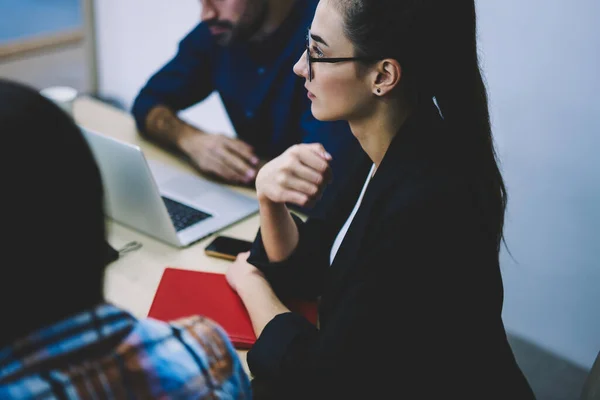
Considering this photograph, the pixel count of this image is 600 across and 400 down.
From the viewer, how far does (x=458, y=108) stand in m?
1.07

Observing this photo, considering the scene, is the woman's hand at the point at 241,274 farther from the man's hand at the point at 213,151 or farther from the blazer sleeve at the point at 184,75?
the blazer sleeve at the point at 184,75

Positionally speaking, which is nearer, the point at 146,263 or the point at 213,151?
the point at 146,263

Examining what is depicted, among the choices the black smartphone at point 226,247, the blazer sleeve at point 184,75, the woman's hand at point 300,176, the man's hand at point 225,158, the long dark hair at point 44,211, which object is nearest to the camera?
the long dark hair at point 44,211

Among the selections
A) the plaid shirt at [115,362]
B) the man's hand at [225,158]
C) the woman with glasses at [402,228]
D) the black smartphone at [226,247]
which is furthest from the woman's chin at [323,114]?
the plaid shirt at [115,362]

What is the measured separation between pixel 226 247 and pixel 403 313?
0.49 m

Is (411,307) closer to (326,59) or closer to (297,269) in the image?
(297,269)

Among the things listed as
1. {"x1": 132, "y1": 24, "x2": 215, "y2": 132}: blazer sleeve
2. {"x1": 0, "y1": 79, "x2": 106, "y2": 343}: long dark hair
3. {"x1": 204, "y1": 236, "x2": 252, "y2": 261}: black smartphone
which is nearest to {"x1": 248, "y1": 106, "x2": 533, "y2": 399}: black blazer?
{"x1": 204, "y1": 236, "x2": 252, "y2": 261}: black smartphone

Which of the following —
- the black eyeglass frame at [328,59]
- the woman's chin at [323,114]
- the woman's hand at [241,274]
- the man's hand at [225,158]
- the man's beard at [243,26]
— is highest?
the black eyeglass frame at [328,59]

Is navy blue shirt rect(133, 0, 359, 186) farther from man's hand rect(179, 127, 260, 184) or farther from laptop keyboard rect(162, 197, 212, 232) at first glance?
laptop keyboard rect(162, 197, 212, 232)

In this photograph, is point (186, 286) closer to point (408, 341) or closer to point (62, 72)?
point (408, 341)

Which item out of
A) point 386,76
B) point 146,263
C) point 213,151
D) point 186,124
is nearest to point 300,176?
point 386,76

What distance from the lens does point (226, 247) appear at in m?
1.32

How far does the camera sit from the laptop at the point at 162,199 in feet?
4.08

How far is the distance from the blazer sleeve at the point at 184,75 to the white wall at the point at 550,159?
794 millimetres
